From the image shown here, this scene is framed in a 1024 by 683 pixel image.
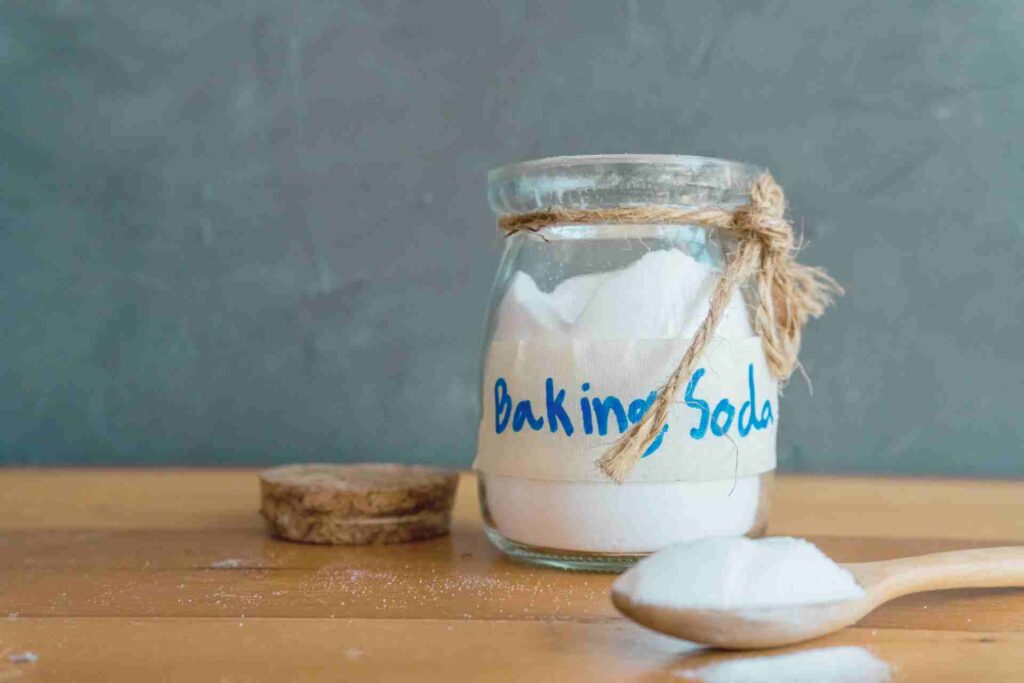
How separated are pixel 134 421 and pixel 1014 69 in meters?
1.01

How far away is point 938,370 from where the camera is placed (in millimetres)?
1021

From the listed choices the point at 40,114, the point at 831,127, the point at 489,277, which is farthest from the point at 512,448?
the point at 40,114

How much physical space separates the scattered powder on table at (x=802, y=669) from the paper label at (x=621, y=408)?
15cm

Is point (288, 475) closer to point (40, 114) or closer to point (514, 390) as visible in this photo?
point (514, 390)

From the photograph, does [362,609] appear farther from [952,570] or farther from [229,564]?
[952,570]

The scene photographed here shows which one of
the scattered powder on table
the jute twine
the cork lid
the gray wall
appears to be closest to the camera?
the scattered powder on table

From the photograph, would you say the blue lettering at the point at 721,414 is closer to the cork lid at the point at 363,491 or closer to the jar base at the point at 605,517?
the jar base at the point at 605,517

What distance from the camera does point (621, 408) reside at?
1.79 feet

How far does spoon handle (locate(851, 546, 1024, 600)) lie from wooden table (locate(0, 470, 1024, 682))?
1cm

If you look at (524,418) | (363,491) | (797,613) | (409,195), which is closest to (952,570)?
(797,613)

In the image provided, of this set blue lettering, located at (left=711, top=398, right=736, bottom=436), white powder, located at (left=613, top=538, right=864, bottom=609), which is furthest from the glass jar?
white powder, located at (left=613, top=538, right=864, bottom=609)

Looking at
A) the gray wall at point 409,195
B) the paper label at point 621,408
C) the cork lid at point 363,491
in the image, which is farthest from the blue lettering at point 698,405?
the gray wall at point 409,195

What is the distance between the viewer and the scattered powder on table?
0.38m

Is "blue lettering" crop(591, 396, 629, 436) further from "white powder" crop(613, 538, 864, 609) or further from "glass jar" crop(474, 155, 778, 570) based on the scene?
"white powder" crop(613, 538, 864, 609)
